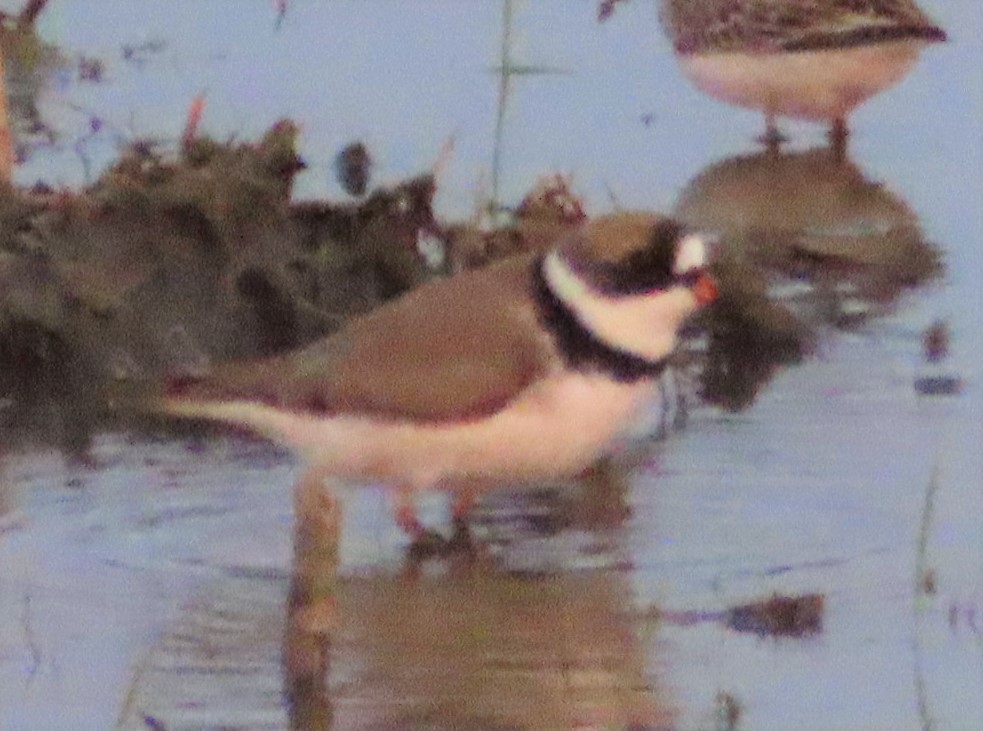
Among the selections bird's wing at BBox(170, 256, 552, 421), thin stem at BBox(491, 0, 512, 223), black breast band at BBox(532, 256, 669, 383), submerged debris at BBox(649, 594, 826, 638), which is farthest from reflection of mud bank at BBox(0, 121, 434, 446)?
submerged debris at BBox(649, 594, 826, 638)

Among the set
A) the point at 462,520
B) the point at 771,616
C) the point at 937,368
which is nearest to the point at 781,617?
the point at 771,616

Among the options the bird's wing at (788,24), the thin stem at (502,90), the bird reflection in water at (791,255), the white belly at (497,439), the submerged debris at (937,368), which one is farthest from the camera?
the bird's wing at (788,24)

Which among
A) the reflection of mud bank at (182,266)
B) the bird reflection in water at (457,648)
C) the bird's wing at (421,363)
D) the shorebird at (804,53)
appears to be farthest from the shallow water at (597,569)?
the shorebird at (804,53)

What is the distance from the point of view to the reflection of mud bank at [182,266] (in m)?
4.30

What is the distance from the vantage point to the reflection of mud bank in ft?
14.1

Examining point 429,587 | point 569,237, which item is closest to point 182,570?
point 429,587

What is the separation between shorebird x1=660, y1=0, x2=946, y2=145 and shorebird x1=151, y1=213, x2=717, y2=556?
2725mm

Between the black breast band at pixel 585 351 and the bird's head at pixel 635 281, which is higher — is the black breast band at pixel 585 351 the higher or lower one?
the lower one

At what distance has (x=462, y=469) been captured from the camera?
329 centimetres

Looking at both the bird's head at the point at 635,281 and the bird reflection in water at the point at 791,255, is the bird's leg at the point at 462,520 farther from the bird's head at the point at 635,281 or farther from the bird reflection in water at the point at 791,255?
the bird reflection in water at the point at 791,255

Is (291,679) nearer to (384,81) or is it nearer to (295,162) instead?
(295,162)

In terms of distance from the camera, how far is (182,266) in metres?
4.43

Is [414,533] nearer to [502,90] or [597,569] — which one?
[597,569]

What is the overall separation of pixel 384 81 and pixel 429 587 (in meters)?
2.95
